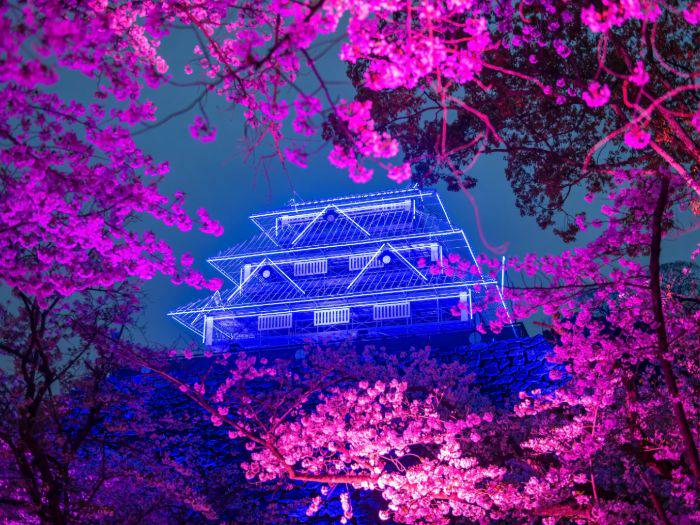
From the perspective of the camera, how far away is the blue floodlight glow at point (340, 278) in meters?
25.6

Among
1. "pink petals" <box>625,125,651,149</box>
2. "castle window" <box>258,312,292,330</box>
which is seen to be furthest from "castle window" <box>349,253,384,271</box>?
"pink petals" <box>625,125,651,149</box>

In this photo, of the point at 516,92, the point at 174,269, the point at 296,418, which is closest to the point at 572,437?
the point at 516,92

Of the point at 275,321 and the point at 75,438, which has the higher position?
the point at 275,321

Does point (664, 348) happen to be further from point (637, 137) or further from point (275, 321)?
point (275, 321)

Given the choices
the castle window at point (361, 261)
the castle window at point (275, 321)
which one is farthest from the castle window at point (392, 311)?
the castle window at point (275, 321)

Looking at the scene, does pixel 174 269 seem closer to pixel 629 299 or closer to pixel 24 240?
pixel 24 240

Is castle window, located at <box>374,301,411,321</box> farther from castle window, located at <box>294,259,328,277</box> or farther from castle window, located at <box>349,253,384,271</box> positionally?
castle window, located at <box>294,259,328,277</box>

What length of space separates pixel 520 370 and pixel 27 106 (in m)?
14.7

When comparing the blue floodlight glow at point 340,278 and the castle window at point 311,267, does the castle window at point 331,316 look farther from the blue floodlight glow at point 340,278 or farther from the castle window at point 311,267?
the castle window at point 311,267

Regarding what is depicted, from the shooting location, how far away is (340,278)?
28578 mm

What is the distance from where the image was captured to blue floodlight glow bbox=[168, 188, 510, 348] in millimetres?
25641

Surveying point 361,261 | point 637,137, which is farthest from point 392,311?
point 637,137

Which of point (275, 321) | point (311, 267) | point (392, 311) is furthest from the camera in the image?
point (311, 267)

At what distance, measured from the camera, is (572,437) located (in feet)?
29.5
